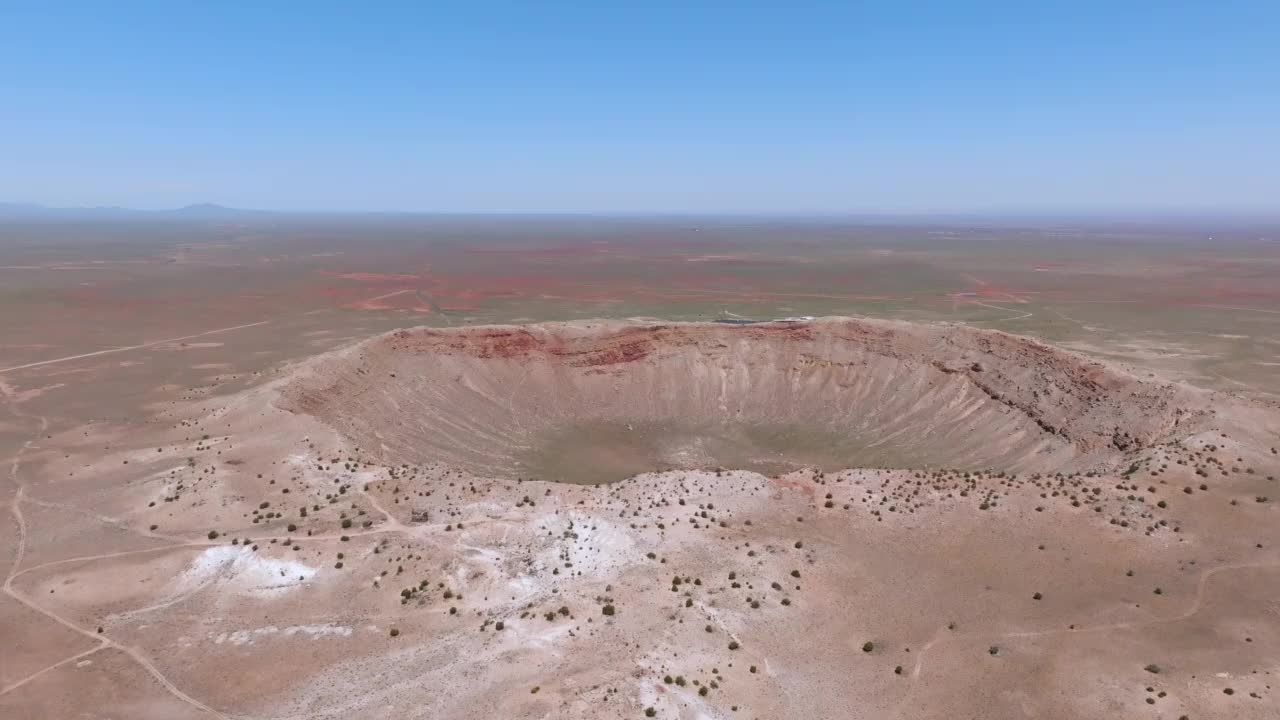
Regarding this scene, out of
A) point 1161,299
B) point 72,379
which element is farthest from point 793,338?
point 1161,299

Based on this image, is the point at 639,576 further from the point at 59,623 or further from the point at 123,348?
the point at 123,348

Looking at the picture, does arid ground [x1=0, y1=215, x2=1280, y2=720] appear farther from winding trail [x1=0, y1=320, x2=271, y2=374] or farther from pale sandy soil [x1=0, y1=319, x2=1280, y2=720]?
winding trail [x1=0, y1=320, x2=271, y2=374]

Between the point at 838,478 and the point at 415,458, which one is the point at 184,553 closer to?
the point at 415,458

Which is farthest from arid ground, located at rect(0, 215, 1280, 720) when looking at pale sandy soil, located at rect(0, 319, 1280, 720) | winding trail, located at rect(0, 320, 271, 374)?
winding trail, located at rect(0, 320, 271, 374)

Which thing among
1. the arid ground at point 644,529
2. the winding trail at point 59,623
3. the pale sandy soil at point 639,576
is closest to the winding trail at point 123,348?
the arid ground at point 644,529

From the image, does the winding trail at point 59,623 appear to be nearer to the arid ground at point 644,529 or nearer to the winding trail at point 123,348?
the arid ground at point 644,529

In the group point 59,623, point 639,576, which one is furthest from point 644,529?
point 59,623

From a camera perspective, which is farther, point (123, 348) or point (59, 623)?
point (123, 348)
